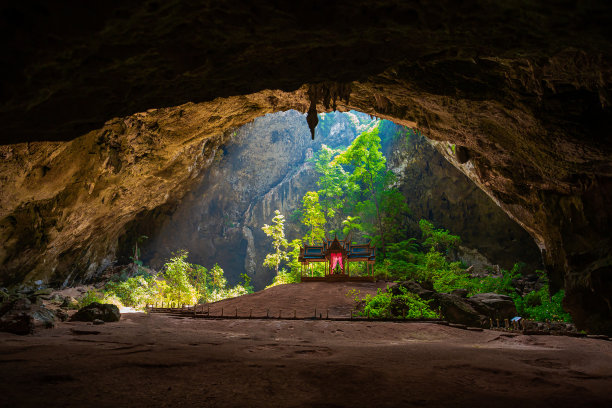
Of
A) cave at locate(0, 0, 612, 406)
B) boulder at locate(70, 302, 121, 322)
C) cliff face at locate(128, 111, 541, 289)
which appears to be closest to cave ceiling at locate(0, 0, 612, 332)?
cave at locate(0, 0, 612, 406)

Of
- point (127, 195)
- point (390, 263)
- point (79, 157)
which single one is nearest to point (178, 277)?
point (127, 195)

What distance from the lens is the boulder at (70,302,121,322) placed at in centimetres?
805

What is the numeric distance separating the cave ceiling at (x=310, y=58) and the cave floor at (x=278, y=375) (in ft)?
9.71

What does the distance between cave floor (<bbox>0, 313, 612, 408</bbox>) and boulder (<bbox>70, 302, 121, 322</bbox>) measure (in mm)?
2835

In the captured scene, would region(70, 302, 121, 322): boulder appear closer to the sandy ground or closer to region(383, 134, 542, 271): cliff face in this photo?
the sandy ground

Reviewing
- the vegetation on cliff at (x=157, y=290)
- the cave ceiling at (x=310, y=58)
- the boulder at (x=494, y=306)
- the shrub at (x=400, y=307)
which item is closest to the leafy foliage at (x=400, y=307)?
the shrub at (x=400, y=307)

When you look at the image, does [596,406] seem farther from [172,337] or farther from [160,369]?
[172,337]

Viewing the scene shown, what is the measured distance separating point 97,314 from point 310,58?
321 inches

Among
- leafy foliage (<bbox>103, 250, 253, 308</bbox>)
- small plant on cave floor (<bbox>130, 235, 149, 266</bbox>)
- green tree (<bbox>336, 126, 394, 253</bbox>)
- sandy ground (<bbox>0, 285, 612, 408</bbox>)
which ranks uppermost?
green tree (<bbox>336, 126, 394, 253</bbox>)

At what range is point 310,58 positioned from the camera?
4.46 metres

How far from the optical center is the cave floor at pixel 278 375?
8.21 feet

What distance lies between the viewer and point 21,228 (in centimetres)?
1137

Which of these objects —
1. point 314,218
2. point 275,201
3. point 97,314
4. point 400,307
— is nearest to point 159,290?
point 97,314

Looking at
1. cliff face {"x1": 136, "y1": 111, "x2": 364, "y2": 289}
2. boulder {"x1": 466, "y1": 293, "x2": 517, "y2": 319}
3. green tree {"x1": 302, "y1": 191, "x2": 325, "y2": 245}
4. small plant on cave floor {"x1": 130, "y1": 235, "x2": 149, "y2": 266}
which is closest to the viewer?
boulder {"x1": 466, "y1": 293, "x2": 517, "y2": 319}
